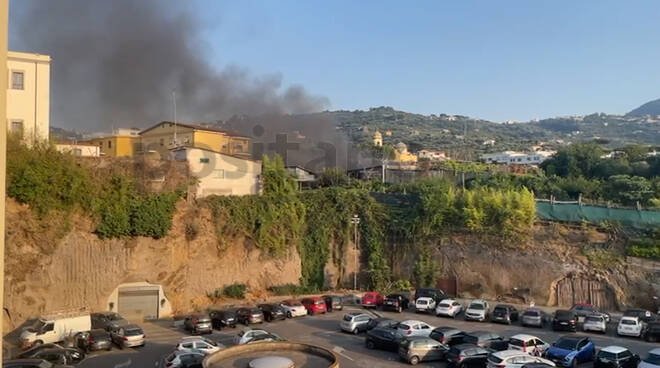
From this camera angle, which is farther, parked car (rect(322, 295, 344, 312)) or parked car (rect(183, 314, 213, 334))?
parked car (rect(322, 295, 344, 312))

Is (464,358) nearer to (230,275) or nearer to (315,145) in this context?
(230,275)

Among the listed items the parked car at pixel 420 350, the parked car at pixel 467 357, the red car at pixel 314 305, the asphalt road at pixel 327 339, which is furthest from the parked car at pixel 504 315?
the red car at pixel 314 305

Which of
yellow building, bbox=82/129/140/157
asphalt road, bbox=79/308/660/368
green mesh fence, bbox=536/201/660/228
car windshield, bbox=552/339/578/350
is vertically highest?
yellow building, bbox=82/129/140/157

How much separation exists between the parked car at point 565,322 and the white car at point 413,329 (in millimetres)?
7104

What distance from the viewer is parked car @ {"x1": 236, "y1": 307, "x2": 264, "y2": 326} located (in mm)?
29577

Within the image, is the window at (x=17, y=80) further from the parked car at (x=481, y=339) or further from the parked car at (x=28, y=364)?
the parked car at (x=481, y=339)

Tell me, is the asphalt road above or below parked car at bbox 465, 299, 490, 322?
below

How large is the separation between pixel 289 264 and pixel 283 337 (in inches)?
498

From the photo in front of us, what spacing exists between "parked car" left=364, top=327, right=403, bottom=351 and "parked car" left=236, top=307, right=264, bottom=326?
7067 millimetres

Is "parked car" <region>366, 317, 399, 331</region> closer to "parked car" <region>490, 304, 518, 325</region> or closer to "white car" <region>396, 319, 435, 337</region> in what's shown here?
"white car" <region>396, 319, 435, 337</region>

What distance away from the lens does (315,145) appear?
84.5 meters

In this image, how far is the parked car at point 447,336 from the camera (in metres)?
24.2

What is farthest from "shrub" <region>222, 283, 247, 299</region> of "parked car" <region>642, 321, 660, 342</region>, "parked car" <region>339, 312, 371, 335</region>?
"parked car" <region>642, 321, 660, 342</region>

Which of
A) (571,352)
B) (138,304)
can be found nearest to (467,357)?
(571,352)
